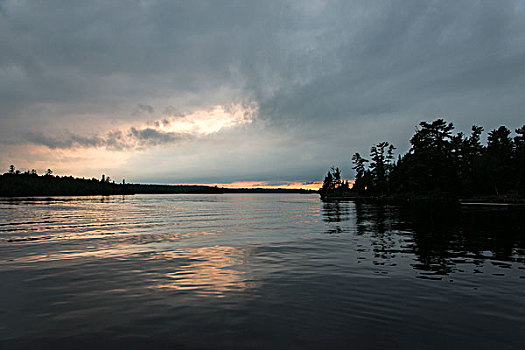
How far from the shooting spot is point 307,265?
1672 cm

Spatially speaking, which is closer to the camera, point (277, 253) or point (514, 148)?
point (277, 253)

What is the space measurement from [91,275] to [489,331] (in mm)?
15496

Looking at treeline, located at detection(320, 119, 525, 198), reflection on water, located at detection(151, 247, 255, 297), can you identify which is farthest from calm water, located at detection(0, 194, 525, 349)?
treeline, located at detection(320, 119, 525, 198)

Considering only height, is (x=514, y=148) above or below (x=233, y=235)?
above

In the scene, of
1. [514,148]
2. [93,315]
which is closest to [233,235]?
[93,315]

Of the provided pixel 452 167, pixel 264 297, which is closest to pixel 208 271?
pixel 264 297

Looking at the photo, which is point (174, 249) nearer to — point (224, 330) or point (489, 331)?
point (224, 330)

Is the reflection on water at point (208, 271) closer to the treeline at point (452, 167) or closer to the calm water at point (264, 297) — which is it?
the calm water at point (264, 297)

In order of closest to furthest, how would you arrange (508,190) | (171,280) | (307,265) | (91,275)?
(171,280), (91,275), (307,265), (508,190)

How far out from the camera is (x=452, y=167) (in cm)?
11619

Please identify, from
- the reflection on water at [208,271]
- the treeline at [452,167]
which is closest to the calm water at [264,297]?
the reflection on water at [208,271]

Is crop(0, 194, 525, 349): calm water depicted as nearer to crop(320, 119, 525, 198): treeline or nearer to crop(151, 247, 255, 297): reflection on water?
crop(151, 247, 255, 297): reflection on water

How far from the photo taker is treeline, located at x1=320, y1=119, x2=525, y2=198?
92500 mm

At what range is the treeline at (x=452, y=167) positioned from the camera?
9250 cm
